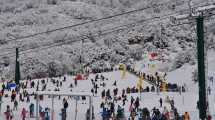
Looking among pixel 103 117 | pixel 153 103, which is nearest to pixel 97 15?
pixel 153 103

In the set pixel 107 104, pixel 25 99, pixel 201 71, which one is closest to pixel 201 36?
pixel 201 71

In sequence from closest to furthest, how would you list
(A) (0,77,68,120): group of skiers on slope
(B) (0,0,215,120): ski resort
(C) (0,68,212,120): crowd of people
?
1. (C) (0,68,212,120): crowd of people
2. (A) (0,77,68,120): group of skiers on slope
3. (B) (0,0,215,120): ski resort

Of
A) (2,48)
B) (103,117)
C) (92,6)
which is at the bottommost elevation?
(103,117)

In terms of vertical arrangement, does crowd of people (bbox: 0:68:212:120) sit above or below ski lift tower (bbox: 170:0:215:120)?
below

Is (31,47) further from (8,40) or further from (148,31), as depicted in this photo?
(148,31)

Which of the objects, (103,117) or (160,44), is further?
(160,44)

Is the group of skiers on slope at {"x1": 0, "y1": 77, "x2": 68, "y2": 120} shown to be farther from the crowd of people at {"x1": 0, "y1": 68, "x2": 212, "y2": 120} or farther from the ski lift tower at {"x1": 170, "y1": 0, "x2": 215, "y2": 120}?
the ski lift tower at {"x1": 170, "y1": 0, "x2": 215, "y2": 120}

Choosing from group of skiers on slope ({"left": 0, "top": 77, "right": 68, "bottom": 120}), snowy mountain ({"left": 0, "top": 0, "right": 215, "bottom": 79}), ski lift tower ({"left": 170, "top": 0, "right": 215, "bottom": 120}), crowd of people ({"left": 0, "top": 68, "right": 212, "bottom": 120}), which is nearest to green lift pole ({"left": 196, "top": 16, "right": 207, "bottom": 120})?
ski lift tower ({"left": 170, "top": 0, "right": 215, "bottom": 120})

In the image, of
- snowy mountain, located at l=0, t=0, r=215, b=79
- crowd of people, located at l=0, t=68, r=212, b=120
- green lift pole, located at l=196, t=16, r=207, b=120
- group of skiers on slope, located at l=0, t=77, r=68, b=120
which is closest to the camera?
green lift pole, located at l=196, t=16, r=207, b=120

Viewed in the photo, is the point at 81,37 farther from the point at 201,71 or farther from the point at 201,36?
the point at 201,71
